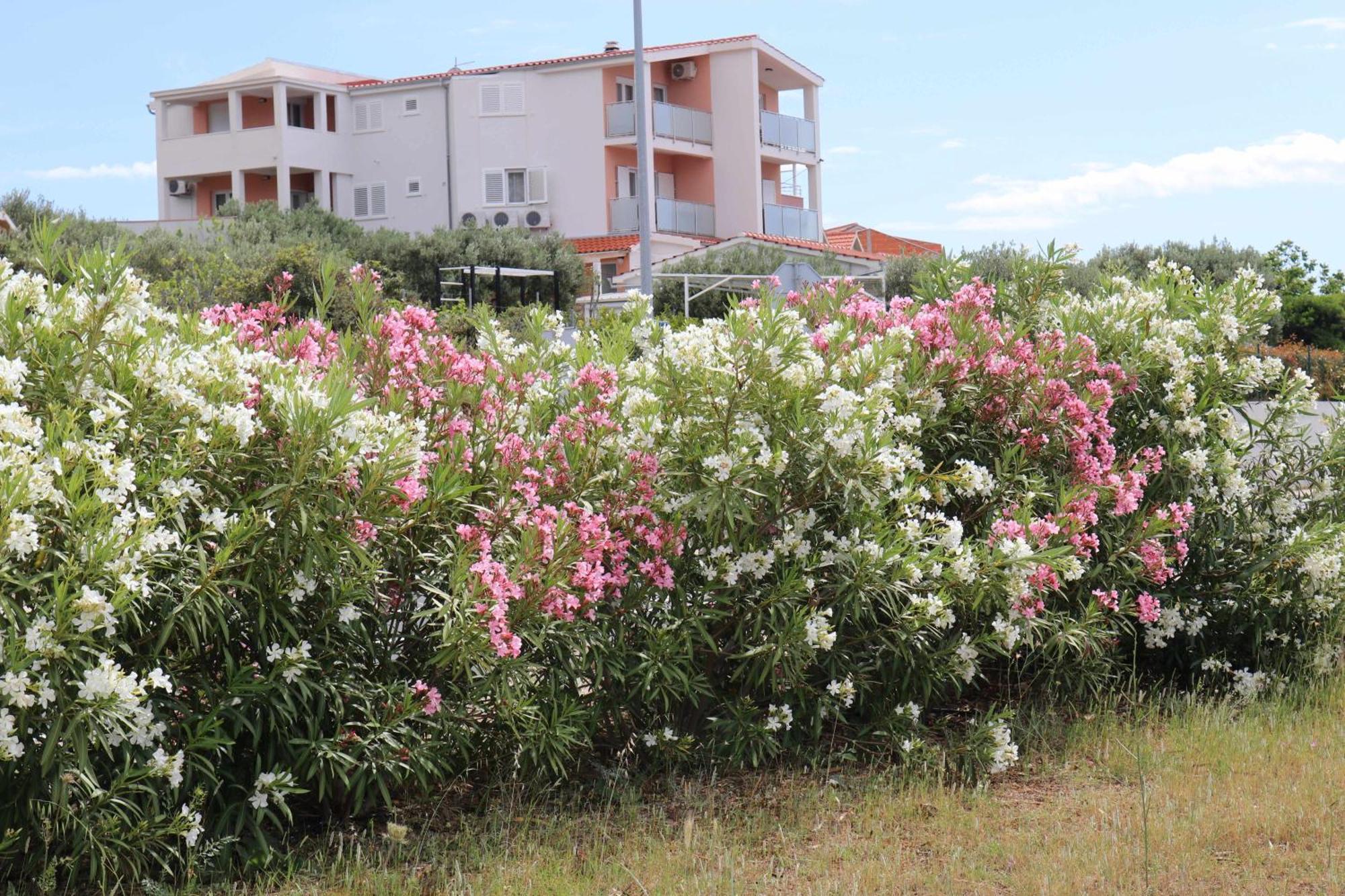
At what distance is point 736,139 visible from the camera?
44.8m

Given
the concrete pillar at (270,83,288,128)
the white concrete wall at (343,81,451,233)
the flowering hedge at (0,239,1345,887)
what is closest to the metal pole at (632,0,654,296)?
the flowering hedge at (0,239,1345,887)

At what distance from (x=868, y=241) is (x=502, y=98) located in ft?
57.3

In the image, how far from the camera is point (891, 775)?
595cm

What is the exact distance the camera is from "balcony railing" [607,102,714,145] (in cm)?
4347

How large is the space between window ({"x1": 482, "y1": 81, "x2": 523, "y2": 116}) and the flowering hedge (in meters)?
39.1

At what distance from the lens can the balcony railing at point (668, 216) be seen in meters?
43.4

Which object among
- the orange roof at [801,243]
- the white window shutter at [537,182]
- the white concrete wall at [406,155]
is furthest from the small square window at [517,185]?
the orange roof at [801,243]

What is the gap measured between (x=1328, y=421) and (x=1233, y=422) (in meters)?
1.07

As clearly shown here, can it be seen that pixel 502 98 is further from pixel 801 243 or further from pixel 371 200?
pixel 801 243

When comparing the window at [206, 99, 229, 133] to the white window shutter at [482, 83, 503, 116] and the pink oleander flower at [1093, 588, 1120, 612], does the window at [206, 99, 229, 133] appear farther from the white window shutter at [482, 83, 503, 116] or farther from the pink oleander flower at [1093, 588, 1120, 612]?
the pink oleander flower at [1093, 588, 1120, 612]

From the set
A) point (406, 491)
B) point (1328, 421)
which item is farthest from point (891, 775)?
point (1328, 421)

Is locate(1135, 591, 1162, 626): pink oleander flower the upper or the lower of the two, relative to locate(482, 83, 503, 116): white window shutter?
lower

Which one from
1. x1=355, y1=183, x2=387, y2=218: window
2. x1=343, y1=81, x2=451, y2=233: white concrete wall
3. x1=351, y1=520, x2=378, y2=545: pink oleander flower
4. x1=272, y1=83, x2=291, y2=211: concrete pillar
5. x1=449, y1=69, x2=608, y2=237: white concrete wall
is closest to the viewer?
x1=351, y1=520, x2=378, y2=545: pink oleander flower

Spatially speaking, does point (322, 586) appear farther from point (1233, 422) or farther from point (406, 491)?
point (1233, 422)
